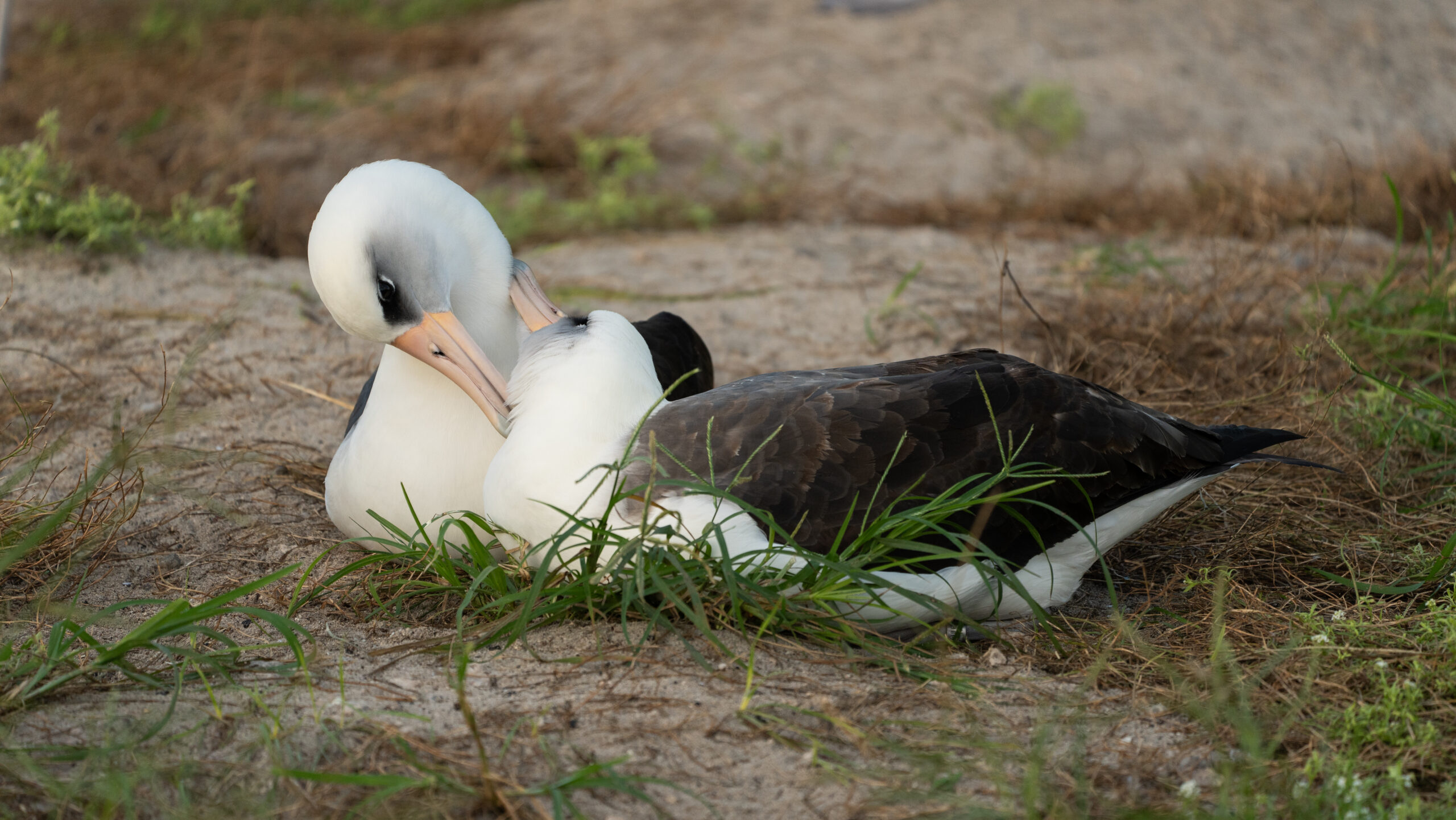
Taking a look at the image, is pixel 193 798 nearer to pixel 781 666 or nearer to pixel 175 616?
pixel 175 616

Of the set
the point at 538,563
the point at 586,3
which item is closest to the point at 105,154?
the point at 586,3

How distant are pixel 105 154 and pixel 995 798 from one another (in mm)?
7549

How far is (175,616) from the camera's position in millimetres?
2668

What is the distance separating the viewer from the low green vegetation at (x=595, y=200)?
25.4ft

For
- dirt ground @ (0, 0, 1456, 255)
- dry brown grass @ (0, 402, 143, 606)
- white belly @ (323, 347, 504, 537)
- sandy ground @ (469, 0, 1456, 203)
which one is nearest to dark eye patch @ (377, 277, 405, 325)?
white belly @ (323, 347, 504, 537)

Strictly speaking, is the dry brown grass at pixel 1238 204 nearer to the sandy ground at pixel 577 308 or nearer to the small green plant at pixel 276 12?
the sandy ground at pixel 577 308

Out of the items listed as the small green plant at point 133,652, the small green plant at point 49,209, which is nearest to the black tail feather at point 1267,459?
the small green plant at point 133,652

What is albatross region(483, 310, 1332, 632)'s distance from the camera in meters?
3.00

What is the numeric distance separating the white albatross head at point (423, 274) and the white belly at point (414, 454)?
14 cm

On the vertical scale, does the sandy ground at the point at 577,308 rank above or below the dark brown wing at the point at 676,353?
below

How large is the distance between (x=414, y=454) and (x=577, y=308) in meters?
2.71

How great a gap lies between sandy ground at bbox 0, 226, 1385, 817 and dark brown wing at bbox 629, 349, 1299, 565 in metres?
0.39

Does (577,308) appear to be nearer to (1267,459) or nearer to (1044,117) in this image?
(1267,459)

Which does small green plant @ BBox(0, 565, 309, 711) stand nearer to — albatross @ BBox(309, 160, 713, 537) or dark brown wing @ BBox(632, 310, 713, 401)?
albatross @ BBox(309, 160, 713, 537)
